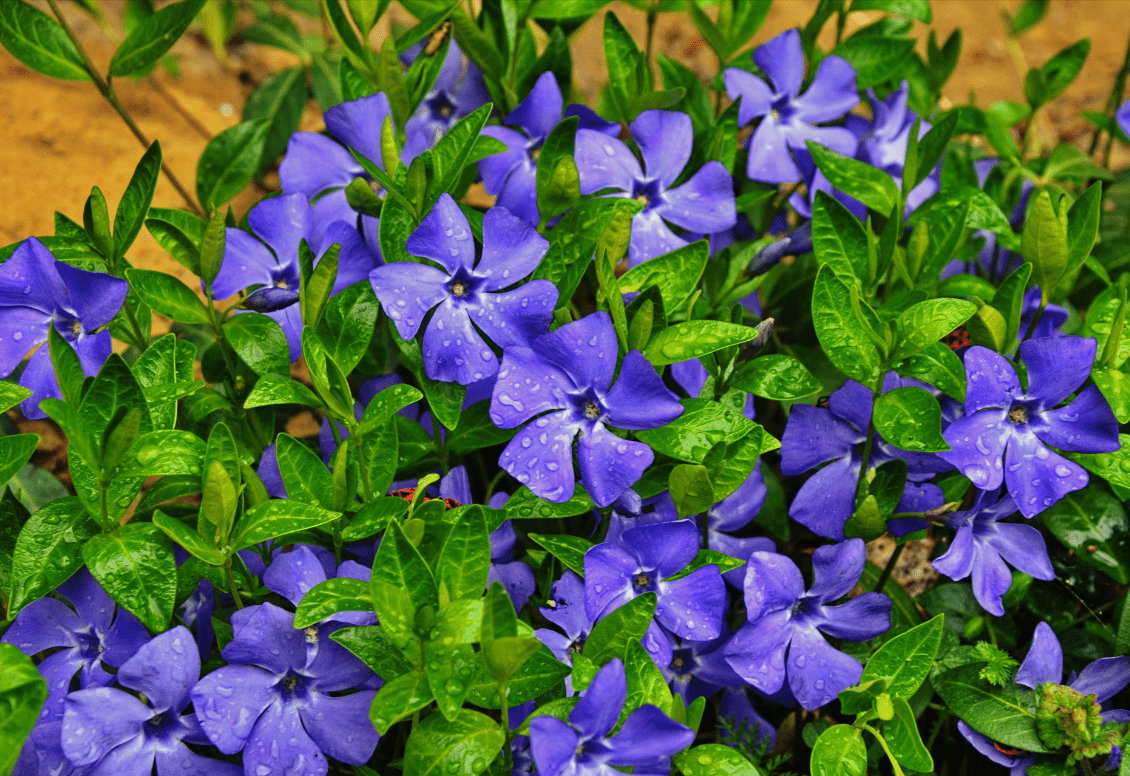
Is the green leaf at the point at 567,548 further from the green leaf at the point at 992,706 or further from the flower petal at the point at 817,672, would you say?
the green leaf at the point at 992,706

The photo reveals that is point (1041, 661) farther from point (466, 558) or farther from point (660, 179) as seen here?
point (660, 179)

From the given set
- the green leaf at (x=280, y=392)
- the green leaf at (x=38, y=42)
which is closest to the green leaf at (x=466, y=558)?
the green leaf at (x=280, y=392)

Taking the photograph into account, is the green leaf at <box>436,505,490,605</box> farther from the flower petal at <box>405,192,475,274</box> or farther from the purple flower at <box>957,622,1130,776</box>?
the purple flower at <box>957,622,1130,776</box>

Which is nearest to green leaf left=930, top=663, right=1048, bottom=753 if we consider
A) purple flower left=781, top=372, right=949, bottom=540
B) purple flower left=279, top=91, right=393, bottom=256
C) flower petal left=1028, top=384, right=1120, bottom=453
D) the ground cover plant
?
the ground cover plant

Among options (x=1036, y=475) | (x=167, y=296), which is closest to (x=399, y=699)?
(x=167, y=296)

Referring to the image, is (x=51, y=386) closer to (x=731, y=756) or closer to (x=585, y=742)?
(x=585, y=742)

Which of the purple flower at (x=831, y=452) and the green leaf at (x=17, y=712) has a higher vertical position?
the green leaf at (x=17, y=712)

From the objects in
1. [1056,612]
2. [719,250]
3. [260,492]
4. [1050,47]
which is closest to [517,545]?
[260,492]
